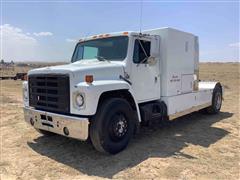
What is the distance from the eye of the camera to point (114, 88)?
17.2 ft

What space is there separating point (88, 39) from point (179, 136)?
3.43m

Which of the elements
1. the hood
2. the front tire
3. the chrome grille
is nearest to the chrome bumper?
the chrome grille

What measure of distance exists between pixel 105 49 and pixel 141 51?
865 millimetres

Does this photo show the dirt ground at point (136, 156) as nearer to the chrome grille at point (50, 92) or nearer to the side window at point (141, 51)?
the chrome grille at point (50, 92)

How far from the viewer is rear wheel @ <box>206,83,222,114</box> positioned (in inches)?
392

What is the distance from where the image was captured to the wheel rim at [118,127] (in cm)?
528

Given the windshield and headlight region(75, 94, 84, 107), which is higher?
the windshield

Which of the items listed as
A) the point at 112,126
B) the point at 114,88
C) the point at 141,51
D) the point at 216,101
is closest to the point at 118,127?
the point at 112,126

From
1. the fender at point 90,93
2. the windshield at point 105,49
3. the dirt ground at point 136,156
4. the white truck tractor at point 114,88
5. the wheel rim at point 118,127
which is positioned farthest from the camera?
the windshield at point 105,49

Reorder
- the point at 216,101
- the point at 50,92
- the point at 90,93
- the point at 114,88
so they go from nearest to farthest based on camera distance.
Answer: the point at 90,93 < the point at 114,88 < the point at 50,92 < the point at 216,101

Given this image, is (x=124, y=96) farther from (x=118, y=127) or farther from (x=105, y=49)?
(x=105, y=49)

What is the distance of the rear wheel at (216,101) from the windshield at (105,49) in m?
5.35

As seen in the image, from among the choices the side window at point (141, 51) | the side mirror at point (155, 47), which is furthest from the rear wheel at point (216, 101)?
the side window at point (141, 51)

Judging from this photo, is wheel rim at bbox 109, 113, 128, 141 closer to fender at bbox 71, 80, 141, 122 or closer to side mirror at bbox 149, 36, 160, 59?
fender at bbox 71, 80, 141, 122
